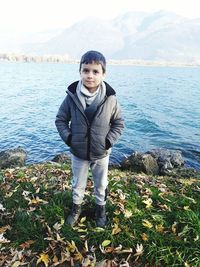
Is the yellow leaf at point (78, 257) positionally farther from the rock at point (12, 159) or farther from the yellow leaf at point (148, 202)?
the rock at point (12, 159)

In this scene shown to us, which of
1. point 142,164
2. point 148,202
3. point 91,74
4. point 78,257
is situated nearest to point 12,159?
point 142,164

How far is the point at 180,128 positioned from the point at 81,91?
21.0 m

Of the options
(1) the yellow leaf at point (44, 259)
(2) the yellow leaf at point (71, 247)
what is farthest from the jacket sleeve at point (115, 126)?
(1) the yellow leaf at point (44, 259)

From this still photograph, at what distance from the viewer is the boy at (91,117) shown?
5074 mm

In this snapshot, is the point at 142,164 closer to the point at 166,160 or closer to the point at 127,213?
the point at 166,160

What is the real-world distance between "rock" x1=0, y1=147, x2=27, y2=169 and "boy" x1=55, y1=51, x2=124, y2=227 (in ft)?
33.7

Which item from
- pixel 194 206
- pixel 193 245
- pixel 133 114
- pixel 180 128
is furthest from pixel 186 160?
pixel 133 114

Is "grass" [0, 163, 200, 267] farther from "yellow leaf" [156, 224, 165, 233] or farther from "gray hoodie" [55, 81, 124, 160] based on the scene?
"gray hoodie" [55, 81, 124, 160]

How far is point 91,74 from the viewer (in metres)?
5.02

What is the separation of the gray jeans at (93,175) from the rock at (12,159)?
386 inches

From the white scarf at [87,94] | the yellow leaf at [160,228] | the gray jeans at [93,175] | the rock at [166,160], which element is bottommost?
the rock at [166,160]

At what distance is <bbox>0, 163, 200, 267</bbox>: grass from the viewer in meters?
5.12

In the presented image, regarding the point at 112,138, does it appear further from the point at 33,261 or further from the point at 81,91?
the point at 33,261

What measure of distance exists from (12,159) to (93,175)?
10.6 metres
